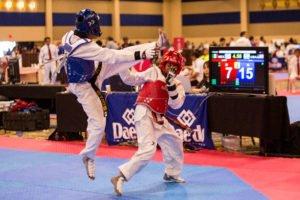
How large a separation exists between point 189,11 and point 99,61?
3615cm

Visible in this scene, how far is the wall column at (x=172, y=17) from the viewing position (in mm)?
42156

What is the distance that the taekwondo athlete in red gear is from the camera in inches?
269

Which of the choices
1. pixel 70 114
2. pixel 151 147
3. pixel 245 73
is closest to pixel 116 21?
pixel 70 114

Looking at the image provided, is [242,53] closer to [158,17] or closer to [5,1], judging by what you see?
[5,1]

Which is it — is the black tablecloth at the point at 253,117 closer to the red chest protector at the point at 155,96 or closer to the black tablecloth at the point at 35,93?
the red chest protector at the point at 155,96

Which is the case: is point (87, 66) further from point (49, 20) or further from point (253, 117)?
point (49, 20)

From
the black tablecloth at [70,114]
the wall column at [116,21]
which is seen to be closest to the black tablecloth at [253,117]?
the black tablecloth at [70,114]

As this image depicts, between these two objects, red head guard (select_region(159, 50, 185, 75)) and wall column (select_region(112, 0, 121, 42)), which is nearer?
red head guard (select_region(159, 50, 185, 75))

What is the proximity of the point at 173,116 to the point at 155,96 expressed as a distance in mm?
2765

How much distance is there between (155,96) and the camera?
7027 mm

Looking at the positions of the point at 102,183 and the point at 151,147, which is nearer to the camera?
the point at 151,147

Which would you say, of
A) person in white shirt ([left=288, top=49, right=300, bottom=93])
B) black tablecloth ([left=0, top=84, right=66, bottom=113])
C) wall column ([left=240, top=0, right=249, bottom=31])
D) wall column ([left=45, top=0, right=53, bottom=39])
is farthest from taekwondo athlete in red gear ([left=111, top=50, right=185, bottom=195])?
wall column ([left=240, top=0, right=249, bottom=31])

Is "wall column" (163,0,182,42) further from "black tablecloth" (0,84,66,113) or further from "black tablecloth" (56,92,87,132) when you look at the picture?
"black tablecloth" (56,92,87,132)

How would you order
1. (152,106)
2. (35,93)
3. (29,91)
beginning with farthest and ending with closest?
(29,91) < (35,93) < (152,106)
